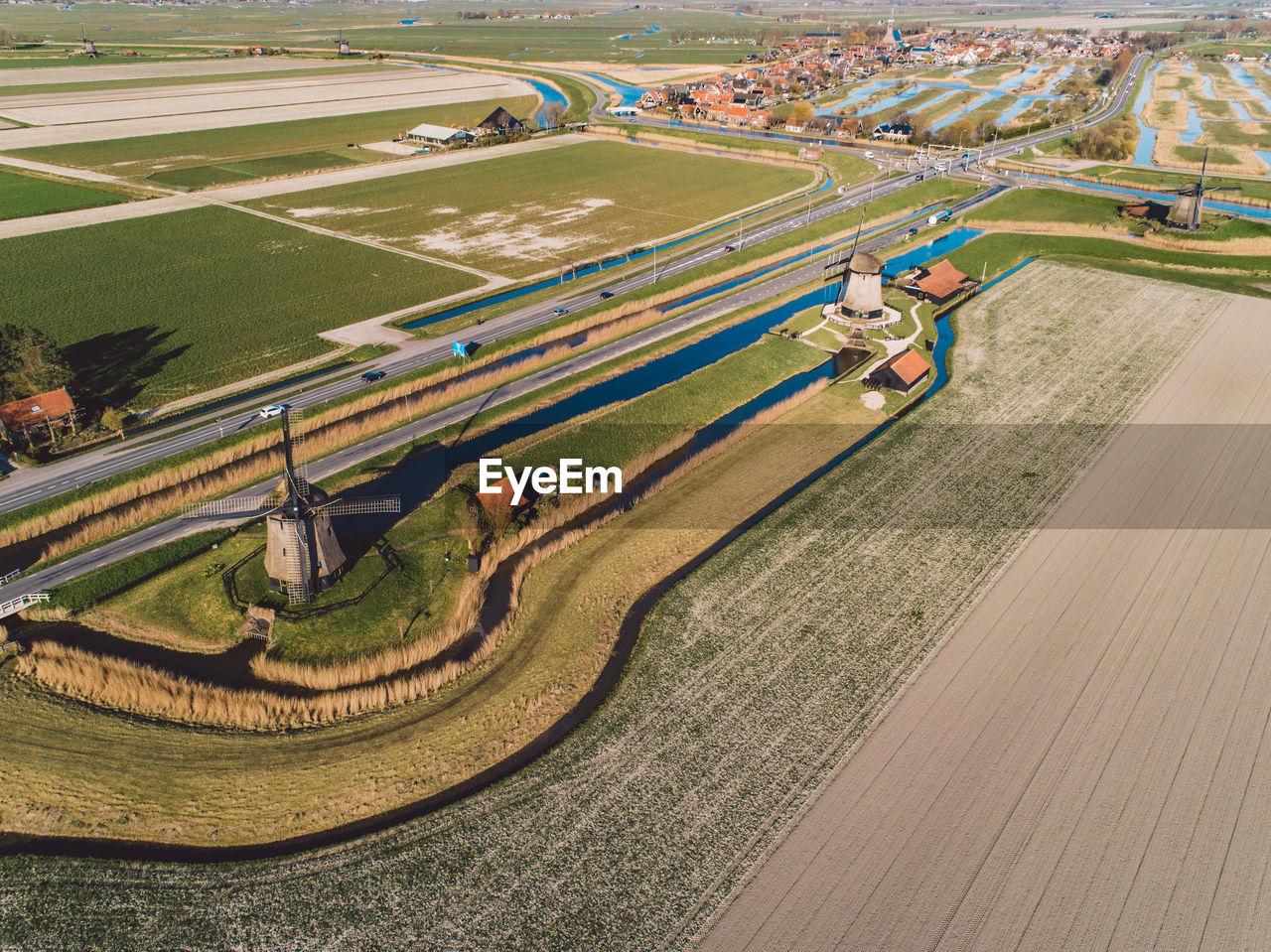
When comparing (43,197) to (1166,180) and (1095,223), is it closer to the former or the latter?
(1095,223)

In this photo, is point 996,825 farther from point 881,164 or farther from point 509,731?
point 881,164

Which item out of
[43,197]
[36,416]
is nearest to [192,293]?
[36,416]

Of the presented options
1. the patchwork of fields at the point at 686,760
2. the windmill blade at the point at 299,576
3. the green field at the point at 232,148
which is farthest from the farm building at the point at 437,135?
the windmill blade at the point at 299,576

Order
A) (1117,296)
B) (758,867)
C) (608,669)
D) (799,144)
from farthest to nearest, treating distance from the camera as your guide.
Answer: (799,144) < (1117,296) < (608,669) < (758,867)

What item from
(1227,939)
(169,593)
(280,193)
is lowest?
(1227,939)

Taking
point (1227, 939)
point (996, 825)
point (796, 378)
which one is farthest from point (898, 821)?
point (796, 378)

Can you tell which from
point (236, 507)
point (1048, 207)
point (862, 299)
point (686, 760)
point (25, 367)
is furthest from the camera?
point (1048, 207)
